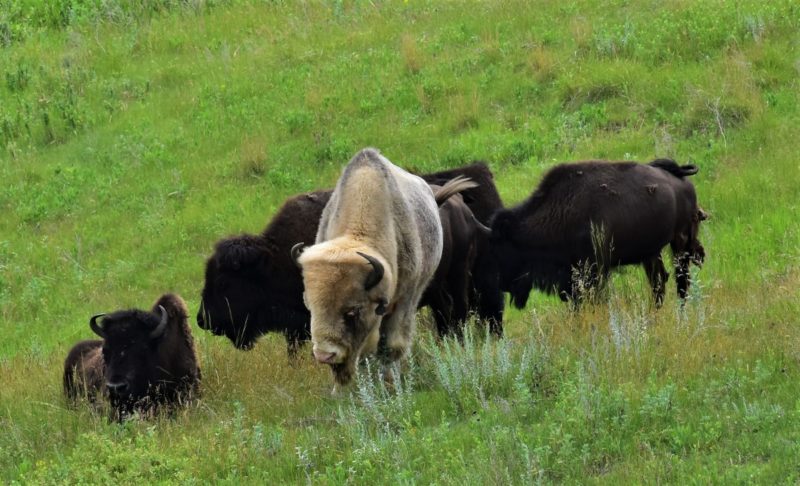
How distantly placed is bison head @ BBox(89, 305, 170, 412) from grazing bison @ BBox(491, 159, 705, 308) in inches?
134

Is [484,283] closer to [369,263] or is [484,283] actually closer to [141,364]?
[141,364]

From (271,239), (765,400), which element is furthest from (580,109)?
(765,400)

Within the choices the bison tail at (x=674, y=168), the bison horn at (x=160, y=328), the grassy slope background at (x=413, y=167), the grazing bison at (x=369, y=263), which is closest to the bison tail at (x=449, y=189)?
the grazing bison at (x=369, y=263)

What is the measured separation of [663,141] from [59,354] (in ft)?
26.4

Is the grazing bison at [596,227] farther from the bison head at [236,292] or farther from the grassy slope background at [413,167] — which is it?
the bison head at [236,292]

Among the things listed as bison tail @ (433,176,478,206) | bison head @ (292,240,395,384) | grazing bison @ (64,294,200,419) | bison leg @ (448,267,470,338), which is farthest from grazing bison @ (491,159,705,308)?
grazing bison @ (64,294,200,419)

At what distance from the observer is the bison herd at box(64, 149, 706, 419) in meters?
9.16

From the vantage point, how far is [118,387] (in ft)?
33.1

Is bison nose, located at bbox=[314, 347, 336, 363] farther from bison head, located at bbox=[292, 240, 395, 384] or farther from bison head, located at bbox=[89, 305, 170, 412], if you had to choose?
bison head, located at bbox=[89, 305, 170, 412]

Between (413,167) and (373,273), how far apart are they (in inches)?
281

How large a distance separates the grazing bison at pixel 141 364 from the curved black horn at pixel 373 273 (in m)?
2.70

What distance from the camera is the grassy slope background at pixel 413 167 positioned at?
23.6 feet

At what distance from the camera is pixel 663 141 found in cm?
1566

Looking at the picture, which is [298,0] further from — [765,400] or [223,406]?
[765,400]
